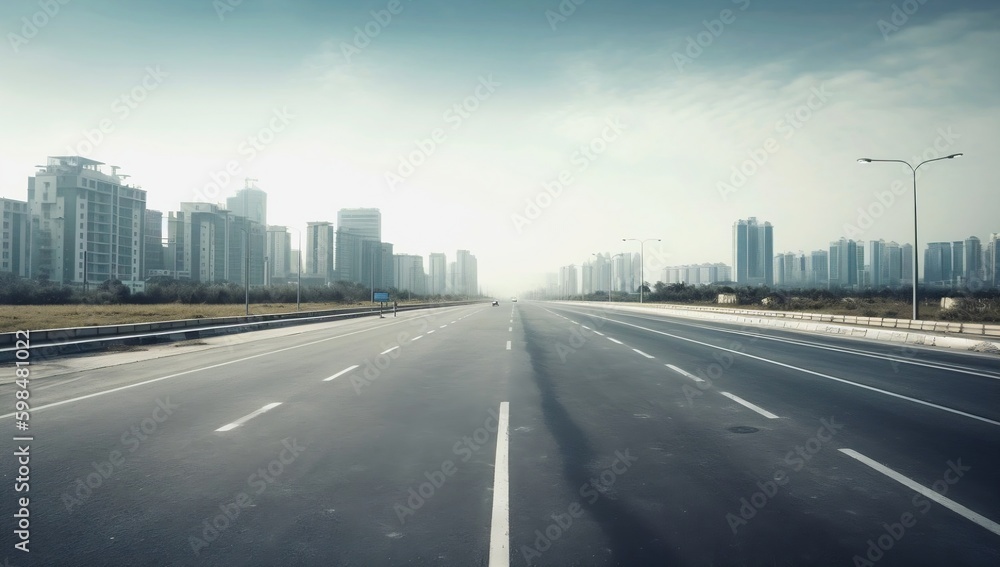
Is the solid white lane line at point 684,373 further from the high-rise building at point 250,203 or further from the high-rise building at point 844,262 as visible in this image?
the high-rise building at point 250,203

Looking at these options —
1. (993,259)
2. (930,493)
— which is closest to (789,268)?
(993,259)

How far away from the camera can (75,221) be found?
93.9 metres

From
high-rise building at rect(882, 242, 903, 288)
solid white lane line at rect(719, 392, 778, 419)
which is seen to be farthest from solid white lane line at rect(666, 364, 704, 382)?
high-rise building at rect(882, 242, 903, 288)

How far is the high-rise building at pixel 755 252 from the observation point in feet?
422

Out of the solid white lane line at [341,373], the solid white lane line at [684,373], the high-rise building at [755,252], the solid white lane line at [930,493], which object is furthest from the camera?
the high-rise building at [755,252]

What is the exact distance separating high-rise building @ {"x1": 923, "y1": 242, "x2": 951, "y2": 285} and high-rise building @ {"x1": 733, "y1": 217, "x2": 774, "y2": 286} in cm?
2974

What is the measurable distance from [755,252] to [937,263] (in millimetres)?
34600

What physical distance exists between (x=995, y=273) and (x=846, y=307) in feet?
191

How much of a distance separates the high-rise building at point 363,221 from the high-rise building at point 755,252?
9080 cm

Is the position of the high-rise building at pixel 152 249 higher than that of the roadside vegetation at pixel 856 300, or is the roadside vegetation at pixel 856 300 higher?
the high-rise building at pixel 152 249

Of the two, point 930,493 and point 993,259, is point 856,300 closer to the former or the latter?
point 993,259

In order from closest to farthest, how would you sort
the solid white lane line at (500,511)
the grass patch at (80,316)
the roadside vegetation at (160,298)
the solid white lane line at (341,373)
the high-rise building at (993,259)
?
the solid white lane line at (500,511)
the solid white lane line at (341,373)
the grass patch at (80,316)
the roadside vegetation at (160,298)
the high-rise building at (993,259)

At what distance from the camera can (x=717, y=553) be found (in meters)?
3.75

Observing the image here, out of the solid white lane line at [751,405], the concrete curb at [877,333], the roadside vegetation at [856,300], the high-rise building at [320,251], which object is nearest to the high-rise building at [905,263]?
the roadside vegetation at [856,300]
